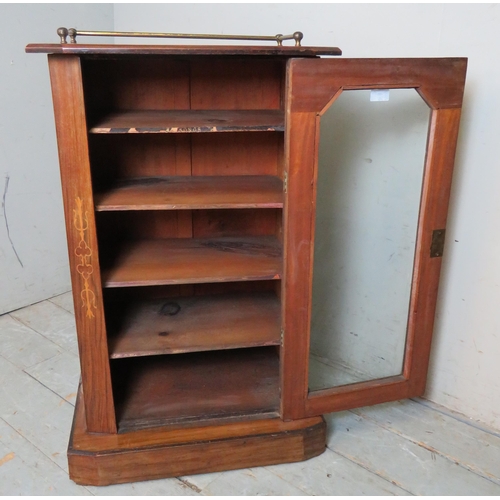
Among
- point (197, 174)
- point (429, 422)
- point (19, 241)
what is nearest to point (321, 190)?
point (197, 174)

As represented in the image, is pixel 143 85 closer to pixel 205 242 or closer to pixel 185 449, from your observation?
pixel 205 242

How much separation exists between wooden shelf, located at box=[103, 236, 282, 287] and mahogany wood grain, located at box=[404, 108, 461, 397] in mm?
419

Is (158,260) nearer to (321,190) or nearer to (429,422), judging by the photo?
(321,190)

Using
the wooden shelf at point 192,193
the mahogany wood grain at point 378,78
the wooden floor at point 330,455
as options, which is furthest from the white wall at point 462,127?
the wooden shelf at point 192,193

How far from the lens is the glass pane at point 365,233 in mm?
1370

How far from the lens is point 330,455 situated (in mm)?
1566

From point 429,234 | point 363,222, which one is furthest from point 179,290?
point 429,234

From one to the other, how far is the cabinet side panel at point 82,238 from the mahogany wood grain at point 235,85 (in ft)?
1.72

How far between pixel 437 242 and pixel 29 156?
1884 millimetres

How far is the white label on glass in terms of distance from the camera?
1.28 m

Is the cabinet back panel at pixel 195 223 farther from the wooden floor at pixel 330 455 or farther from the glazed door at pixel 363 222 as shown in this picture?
the wooden floor at pixel 330 455

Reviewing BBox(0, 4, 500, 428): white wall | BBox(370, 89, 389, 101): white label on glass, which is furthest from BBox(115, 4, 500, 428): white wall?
BBox(370, 89, 389, 101): white label on glass

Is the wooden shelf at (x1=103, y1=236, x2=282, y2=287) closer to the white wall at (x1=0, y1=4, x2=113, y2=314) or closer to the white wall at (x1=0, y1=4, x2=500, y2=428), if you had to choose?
the white wall at (x1=0, y1=4, x2=500, y2=428)

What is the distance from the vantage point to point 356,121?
4.68 ft
